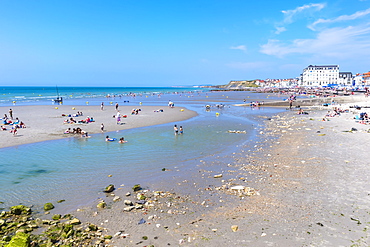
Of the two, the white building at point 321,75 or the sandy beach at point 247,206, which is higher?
the white building at point 321,75

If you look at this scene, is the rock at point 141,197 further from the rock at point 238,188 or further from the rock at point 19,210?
the rock at point 19,210

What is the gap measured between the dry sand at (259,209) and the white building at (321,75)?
172 m

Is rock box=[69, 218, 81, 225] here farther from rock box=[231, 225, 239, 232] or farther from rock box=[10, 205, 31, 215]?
rock box=[231, 225, 239, 232]

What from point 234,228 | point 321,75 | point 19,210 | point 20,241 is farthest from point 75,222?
point 321,75

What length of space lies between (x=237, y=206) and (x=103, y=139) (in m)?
17.0

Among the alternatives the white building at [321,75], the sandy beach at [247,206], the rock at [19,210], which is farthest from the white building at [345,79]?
the rock at [19,210]

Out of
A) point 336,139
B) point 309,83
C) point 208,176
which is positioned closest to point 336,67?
point 309,83

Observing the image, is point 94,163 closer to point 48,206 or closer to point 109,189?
point 109,189

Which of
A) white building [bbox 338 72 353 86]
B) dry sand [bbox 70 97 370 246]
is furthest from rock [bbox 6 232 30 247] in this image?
white building [bbox 338 72 353 86]

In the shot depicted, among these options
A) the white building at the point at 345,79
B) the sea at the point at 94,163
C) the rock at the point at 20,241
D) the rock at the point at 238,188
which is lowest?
the sea at the point at 94,163

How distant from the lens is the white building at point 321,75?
16525cm

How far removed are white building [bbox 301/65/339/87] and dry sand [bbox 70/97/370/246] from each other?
563 ft

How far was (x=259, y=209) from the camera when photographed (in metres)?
9.19

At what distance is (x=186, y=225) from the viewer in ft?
27.0
